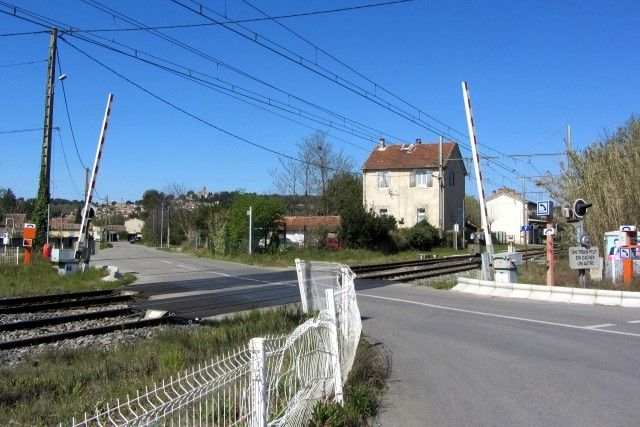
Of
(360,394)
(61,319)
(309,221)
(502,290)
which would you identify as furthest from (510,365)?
(309,221)

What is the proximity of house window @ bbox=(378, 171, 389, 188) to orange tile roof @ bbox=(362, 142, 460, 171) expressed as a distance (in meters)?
0.65

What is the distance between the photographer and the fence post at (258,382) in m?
3.95

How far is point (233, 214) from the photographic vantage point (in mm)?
43750

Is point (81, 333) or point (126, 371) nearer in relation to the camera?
point (126, 371)

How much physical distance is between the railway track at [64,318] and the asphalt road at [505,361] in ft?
8.30

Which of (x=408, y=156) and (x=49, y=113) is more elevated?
(x=408, y=156)

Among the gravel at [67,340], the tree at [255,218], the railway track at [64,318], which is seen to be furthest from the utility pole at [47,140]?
the tree at [255,218]

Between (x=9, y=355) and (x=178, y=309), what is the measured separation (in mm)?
5518

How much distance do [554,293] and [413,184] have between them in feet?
139

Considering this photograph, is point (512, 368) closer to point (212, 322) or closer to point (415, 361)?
point (415, 361)

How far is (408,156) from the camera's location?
197ft

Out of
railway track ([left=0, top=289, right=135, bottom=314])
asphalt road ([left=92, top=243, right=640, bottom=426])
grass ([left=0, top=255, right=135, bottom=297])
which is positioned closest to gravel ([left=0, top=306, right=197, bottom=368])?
railway track ([left=0, top=289, right=135, bottom=314])

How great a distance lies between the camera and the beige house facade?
57.3 metres

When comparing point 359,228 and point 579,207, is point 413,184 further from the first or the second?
point 579,207
